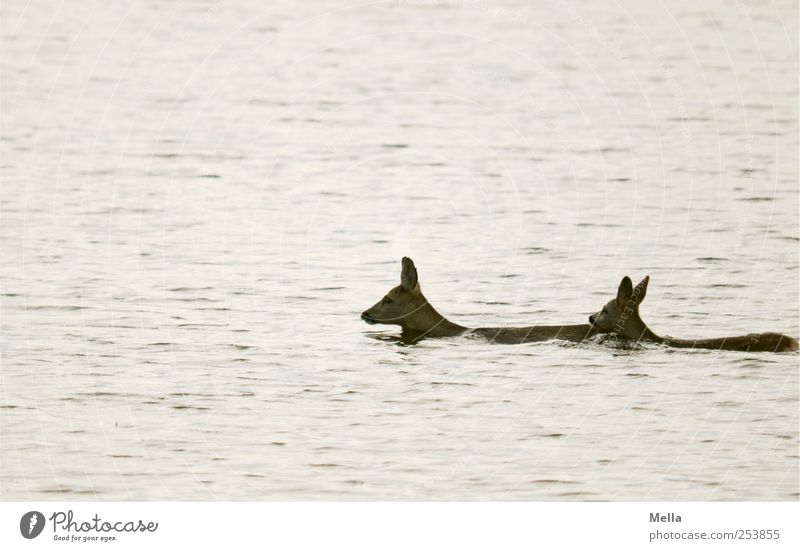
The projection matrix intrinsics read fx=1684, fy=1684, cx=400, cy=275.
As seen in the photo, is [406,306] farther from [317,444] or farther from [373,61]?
[373,61]

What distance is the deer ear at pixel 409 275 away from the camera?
66.7 feet

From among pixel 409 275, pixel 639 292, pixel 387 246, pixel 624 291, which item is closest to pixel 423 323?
pixel 409 275

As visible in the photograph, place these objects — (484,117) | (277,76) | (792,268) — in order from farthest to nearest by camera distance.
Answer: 1. (277,76)
2. (484,117)
3. (792,268)

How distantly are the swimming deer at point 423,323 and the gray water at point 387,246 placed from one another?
25 cm

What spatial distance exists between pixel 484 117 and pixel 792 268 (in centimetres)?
1303

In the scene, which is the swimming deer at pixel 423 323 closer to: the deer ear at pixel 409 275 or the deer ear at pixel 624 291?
the deer ear at pixel 409 275

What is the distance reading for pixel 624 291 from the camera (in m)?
19.4

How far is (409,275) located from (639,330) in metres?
2.88

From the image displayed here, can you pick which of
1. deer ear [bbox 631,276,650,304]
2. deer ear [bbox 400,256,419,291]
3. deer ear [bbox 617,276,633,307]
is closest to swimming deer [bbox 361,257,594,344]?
deer ear [bbox 400,256,419,291]

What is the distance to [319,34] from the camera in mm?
45969

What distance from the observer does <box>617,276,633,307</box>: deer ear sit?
1930 cm

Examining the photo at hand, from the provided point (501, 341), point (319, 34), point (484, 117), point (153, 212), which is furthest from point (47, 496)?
point (319, 34)

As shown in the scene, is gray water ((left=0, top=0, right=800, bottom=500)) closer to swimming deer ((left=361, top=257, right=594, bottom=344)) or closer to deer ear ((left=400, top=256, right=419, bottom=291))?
swimming deer ((left=361, top=257, right=594, bottom=344))

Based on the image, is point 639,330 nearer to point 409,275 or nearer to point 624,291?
point 624,291
